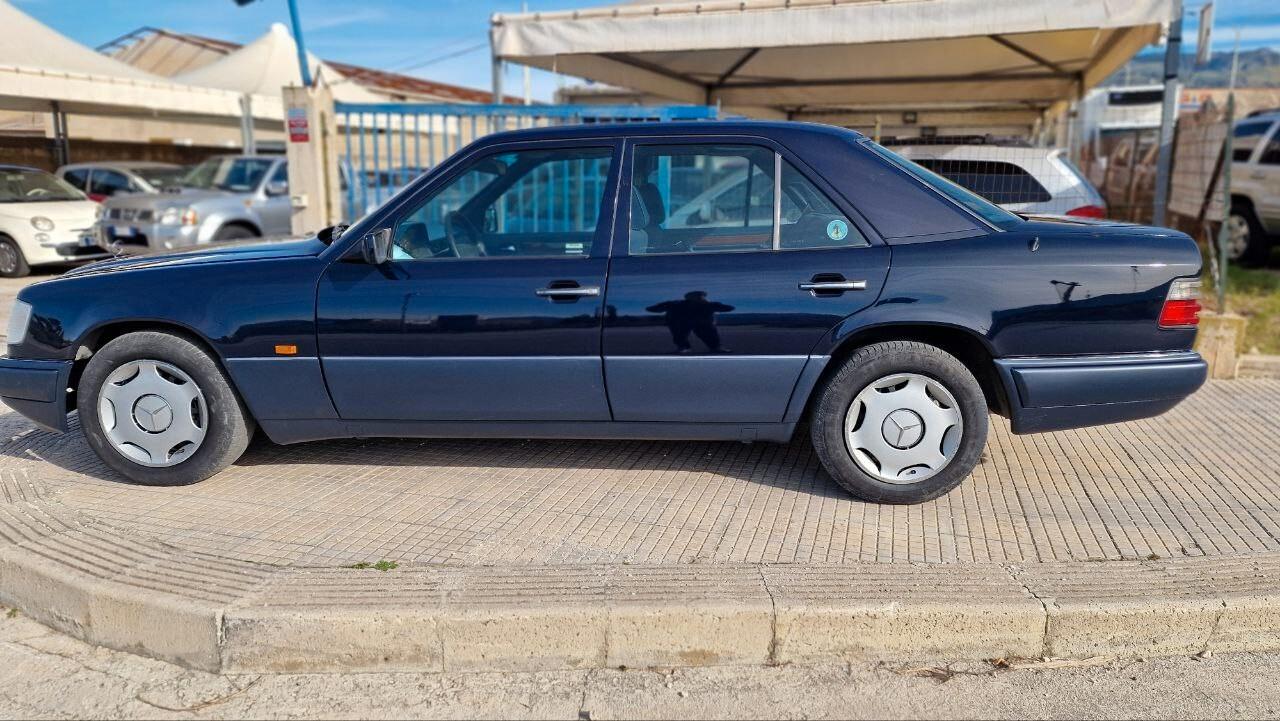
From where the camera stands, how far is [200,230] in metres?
11.7

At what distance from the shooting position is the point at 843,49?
11836mm

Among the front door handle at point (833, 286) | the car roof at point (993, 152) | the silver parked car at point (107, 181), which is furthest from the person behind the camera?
the silver parked car at point (107, 181)

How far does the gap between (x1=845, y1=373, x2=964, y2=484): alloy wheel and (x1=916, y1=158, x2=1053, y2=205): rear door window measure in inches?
160

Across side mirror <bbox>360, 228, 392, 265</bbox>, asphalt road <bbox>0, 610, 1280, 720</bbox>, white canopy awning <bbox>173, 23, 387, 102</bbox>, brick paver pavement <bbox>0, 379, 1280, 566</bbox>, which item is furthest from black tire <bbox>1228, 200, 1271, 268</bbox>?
white canopy awning <bbox>173, 23, 387, 102</bbox>

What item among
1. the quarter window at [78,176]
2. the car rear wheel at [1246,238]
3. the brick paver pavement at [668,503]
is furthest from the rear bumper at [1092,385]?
the quarter window at [78,176]

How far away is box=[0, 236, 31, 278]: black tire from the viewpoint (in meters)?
12.2

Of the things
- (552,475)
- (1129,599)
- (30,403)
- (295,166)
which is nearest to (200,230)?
(295,166)

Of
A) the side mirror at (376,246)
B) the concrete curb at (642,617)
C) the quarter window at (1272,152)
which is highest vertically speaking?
the quarter window at (1272,152)

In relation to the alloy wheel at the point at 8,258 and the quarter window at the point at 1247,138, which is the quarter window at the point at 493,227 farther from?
the quarter window at the point at 1247,138

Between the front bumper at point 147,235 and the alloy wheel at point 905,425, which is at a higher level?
the front bumper at point 147,235

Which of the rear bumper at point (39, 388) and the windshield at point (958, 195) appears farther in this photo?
the rear bumper at point (39, 388)

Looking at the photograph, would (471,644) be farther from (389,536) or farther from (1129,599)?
(1129,599)

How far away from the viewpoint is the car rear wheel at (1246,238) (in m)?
11.3

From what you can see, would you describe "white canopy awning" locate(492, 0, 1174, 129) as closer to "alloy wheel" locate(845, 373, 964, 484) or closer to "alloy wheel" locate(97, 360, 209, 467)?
"alloy wheel" locate(845, 373, 964, 484)
